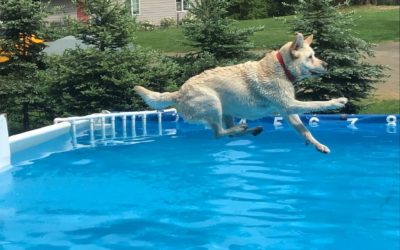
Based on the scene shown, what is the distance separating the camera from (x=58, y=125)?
41.0 feet

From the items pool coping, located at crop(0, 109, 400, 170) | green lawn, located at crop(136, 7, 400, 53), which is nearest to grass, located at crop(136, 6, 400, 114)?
green lawn, located at crop(136, 7, 400, 53)

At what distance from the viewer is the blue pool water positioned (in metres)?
7.53

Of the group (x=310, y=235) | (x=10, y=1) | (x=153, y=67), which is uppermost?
(x=10, y=1)

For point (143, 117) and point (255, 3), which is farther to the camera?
→ point (255, 3)

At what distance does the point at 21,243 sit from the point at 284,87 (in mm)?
3532

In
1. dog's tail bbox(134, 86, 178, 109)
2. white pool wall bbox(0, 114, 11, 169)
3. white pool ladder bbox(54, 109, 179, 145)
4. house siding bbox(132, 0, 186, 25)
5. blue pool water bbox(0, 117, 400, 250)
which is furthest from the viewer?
house siding bbox(132, 0, 186, 25)

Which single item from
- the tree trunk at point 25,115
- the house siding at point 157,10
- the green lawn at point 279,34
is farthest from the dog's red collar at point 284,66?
the house siding at point 157,10

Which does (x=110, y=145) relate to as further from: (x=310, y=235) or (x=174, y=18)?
(x=174, y=18)

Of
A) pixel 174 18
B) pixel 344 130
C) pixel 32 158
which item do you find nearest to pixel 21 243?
pixel 32 158

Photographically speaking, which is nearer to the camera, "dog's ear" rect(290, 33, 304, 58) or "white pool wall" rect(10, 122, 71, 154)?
"dog's ear" rect(290, 33, 304, 58)

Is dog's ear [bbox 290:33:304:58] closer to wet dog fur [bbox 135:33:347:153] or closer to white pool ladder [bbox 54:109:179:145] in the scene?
wet dog fur [bbox 135:33:347:153]

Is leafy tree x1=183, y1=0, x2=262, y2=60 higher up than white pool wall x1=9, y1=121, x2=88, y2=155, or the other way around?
leafy tree x1=183, y1=0, x2=262, y2=60

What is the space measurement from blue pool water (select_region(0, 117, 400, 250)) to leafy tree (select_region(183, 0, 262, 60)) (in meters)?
3.29

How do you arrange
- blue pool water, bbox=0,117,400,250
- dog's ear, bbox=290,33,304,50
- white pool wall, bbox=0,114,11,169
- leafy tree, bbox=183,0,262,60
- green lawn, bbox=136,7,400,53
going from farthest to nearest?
1. green lawn, bbox=136,7,400,53
2. leafy tree, bbox=183,0,262,60
3. white pool wall, bbox=0,114,11,169
4. blue pool water, bbox=0,117,400,250
5. dog's ear, bbox=290,33,304,50
